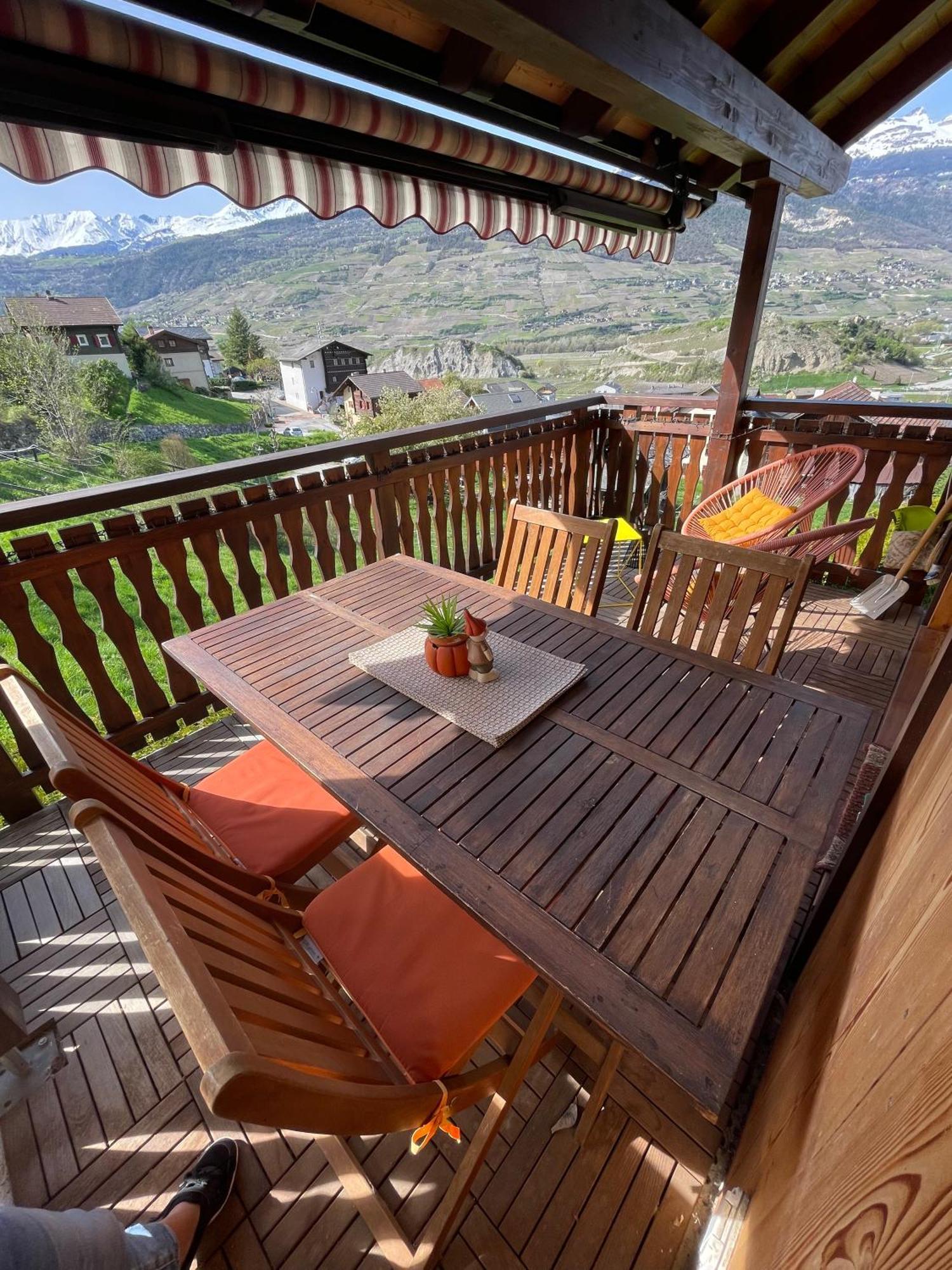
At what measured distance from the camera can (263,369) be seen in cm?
2939

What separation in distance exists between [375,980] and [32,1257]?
26.0 inches

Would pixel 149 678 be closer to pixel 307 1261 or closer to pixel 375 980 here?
pixel 375 980

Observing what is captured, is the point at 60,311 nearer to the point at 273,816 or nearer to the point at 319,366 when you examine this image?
the point at 319,366

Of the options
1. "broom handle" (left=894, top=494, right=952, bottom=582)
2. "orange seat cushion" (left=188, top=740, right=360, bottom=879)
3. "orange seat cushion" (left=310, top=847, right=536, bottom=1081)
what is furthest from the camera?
"broom handle" (left=894, top=494, right=952, bottom=582)

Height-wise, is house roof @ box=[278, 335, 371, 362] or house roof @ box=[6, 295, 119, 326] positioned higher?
house roof @ box=[6, 295, 119, 326]

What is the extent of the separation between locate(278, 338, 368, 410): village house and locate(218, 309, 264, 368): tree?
1.47 meters

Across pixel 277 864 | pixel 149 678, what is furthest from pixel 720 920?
pixel 149 678

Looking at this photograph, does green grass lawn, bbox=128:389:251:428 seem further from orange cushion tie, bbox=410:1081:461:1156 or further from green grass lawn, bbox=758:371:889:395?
orange cushion tie, bbox=410:1081:461:1156

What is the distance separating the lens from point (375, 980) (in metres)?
1.22

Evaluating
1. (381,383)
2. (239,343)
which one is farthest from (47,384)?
(381,383)

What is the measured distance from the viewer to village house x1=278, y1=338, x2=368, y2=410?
28000 millimetres

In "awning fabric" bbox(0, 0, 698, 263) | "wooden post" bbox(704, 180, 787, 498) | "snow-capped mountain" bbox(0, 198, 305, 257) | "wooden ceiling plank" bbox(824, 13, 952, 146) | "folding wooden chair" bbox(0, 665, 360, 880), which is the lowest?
"folding wooden chair" bbox(0, 665, 360, 880)

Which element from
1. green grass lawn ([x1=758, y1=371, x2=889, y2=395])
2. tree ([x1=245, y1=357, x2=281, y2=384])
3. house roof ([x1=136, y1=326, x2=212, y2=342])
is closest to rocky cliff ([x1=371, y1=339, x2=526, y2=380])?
tree ([x1=245, y1=357, x2=281, y2=384])

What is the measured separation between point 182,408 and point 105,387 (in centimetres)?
320
